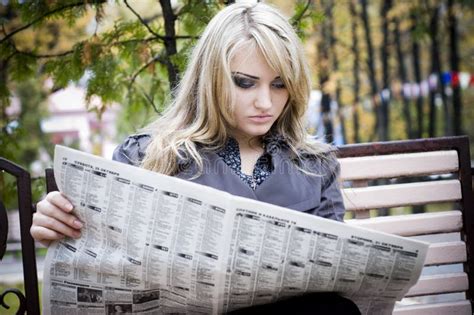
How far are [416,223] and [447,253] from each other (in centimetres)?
20

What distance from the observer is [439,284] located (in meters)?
2.52

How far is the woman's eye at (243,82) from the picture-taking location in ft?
6.37

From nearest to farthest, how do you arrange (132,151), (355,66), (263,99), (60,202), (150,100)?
(60,202), (263,99), (132,151), (150,100), (355,66)

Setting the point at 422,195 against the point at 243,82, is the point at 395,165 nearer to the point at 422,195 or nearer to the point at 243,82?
the point at 422,195

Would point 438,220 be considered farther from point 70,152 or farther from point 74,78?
point 74,78

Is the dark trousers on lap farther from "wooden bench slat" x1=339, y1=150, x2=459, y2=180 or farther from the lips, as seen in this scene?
"wooden bench slat" x1=339, y1=150, x2=459, y2=180

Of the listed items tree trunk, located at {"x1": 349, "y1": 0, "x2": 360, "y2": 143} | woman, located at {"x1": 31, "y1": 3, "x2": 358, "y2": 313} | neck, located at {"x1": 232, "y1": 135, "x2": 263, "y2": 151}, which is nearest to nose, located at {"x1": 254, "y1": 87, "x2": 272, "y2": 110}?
woman, located at {"x1": 31, "y1": 3, "x2": 358, "y2": 313}

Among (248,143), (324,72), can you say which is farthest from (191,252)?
(324,72)

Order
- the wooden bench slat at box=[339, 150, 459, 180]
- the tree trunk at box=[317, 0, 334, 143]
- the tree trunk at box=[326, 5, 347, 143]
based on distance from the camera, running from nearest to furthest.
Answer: the wooden bench slat at box=[339, 150, 459, 180], the tree trunk at box=[326, 5, 347, 143], the tree trunk at box=[317, 0, 334, 143]

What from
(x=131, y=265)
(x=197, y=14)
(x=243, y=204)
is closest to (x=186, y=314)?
(x=131, y=265)

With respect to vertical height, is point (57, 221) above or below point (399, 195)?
A: above

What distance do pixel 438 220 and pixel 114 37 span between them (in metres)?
1.79

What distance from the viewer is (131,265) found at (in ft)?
5.24

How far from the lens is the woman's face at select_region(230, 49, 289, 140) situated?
75.8 inches
